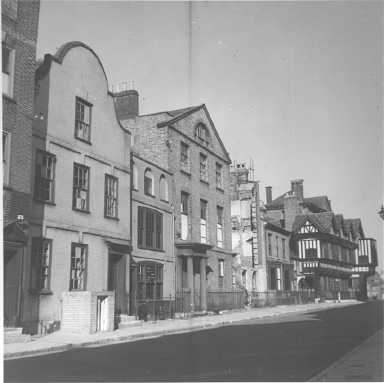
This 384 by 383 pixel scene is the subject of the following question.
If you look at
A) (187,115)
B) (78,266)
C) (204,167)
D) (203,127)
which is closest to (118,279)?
(78,266)

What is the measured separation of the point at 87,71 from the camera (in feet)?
65.8

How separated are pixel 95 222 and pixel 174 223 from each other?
7739 millimetres

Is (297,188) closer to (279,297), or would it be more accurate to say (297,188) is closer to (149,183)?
(279,297)

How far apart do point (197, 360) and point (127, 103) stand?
21919 mm

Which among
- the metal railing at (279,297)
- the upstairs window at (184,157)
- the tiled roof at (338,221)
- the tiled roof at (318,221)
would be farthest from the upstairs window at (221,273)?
the tiled roof at (338,221)

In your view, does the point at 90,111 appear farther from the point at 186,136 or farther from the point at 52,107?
the point at 186,136

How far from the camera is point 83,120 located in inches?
786

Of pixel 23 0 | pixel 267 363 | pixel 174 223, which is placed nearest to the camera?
pixel 267 363

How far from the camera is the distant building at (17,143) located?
14.8 meters

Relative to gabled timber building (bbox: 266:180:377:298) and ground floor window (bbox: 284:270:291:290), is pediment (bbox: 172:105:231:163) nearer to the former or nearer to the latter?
ground floor window (bbox: 284:270:291:290)

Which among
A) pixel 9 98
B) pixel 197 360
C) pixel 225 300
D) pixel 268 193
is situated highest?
pixel 268 193

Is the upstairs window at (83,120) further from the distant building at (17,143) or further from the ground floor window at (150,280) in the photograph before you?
the ground floor window at (150,280)

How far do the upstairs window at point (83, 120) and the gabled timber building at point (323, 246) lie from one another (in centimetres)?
3331

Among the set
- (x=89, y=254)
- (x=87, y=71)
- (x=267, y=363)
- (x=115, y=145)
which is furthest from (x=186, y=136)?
(x=267, y=363)
